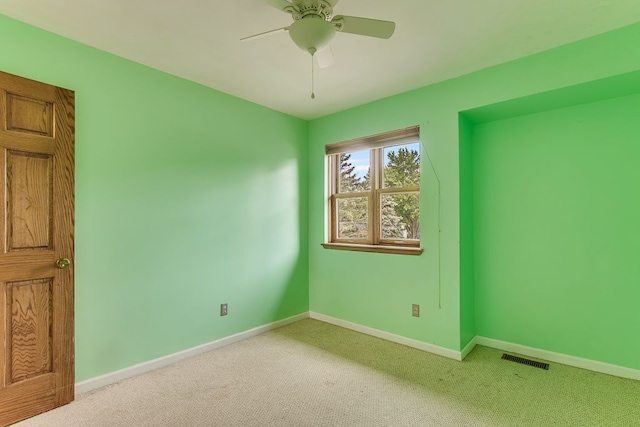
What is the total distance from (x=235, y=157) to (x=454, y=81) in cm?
222

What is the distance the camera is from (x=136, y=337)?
2396 millimetres

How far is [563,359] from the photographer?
254cm

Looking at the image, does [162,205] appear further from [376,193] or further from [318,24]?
[376,193]

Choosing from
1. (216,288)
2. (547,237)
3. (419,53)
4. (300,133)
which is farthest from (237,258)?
(547,237)

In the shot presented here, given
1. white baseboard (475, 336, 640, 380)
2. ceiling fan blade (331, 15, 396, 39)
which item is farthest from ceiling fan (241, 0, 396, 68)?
white baseboard (475, 336, 640, 380)

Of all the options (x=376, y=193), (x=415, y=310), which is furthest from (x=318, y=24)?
(x=415, y=310)

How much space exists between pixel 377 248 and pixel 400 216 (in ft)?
1.40

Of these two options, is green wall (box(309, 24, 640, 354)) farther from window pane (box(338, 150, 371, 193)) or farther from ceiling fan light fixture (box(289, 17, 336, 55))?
ceiling fan light fixture (box(289, 17, 336, 55))

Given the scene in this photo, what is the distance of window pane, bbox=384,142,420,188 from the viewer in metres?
3.09

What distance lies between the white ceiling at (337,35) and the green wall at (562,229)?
0.77 meters

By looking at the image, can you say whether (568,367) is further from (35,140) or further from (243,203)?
(35,140)

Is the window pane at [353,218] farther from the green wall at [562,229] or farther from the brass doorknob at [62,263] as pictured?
the brass doorknob at [62,263]

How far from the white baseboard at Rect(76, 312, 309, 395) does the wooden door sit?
0.47 ft

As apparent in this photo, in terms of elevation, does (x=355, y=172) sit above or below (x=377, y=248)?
above
